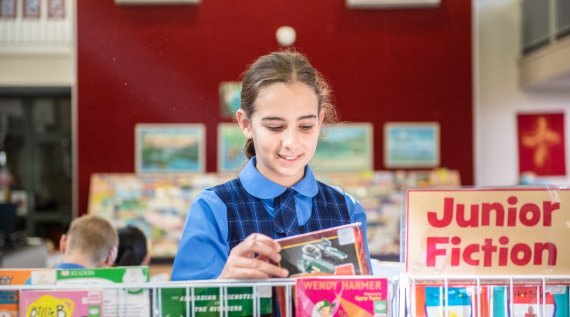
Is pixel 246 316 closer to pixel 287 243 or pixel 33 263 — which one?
pixel 287 243

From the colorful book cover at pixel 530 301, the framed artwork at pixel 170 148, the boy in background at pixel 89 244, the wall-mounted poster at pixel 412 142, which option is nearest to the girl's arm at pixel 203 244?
the colorful book cover at pixel 530 301

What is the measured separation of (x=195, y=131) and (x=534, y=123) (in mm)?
3691

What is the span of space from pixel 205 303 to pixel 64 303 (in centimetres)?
20

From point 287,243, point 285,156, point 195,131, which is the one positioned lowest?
point 287,243

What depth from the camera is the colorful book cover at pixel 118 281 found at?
72cm

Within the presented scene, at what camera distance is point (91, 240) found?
1.94 metres

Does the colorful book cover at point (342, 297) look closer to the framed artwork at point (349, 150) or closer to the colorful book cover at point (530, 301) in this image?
the colorful book cover at point (530, 301)

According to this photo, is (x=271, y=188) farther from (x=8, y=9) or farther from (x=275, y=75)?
(x=8, y=9)

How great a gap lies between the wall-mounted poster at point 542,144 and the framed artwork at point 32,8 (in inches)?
241

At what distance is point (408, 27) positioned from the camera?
4930 millimetres

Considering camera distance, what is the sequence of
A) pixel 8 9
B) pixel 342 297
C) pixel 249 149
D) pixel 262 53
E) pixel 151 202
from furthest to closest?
1. pixel 8 9
2. pixel 262 53
3. pixel 151 202
4. pixel 249 149
5. pixel 342 297

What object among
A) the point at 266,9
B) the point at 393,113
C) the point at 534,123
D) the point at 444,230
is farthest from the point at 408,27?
the point at 444,230

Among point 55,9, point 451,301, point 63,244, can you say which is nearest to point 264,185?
point 451,301

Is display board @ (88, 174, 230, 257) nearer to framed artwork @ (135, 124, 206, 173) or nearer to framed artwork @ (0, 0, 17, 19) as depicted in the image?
framed artwork @ (135, 124, 206, 173)
